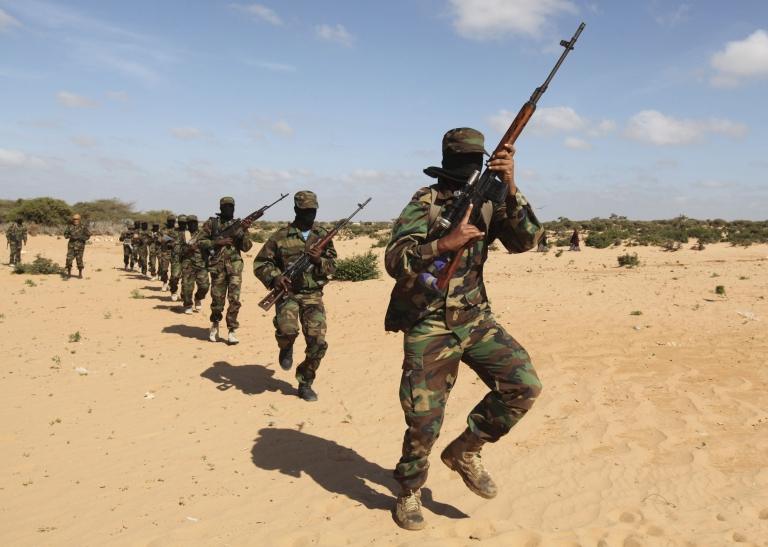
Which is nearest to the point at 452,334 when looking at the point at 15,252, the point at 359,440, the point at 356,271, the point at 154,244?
the point at 359,440

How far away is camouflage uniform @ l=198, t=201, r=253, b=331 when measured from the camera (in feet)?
30.4

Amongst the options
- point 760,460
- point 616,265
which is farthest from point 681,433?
point 616,265

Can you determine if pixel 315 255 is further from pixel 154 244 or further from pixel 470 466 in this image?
pixel 154 244

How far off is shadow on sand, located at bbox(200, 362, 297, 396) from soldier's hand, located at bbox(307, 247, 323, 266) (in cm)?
161

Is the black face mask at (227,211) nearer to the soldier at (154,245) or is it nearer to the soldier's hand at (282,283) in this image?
the soldier's hand at (282,283)

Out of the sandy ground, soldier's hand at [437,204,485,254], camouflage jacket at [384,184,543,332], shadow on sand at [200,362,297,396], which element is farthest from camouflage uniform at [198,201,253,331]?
soldier's hand at [437,204,485,254]

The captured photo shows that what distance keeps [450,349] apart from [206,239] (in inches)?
284

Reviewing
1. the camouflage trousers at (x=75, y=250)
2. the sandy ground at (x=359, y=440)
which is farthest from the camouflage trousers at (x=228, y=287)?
the camouflage trousers at (x=75, y=250)

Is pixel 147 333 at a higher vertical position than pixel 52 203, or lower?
lower

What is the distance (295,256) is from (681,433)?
13.6ft

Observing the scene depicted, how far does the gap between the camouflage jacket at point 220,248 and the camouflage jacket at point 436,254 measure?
6194 millimetres

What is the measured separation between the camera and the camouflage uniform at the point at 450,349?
3.38m

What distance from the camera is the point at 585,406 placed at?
5734 millimetres

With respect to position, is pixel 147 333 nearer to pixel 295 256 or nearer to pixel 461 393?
pixel 295 256
